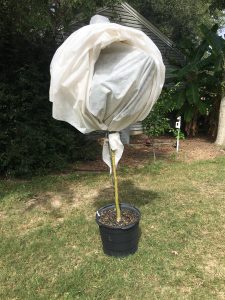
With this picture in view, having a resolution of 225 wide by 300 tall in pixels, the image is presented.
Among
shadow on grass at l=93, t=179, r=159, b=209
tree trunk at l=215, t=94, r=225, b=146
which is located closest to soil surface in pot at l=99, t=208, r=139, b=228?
shadow on grass at l=93, t=179, r=159, b=209

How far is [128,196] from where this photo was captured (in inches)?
229

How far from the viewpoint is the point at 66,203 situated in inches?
221

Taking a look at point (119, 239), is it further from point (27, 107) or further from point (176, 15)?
point (176, 15)

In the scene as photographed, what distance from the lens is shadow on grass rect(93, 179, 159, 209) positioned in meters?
5.56

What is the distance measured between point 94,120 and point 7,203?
294 centimetres

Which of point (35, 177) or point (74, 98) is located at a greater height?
point (74, 98)

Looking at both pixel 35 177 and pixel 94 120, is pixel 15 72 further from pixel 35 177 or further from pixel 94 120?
pixel 94 120

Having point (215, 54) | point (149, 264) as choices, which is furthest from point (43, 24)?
point (215, 54)

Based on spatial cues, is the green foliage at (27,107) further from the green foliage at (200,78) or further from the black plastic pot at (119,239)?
the green foliage at (200,78)

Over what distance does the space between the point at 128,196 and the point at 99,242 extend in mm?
1582

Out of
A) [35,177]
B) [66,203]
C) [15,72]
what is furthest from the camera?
[15,72]

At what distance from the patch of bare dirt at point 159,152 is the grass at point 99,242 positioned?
1.13 m

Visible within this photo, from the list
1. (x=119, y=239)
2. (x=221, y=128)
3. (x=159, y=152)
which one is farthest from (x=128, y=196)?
(x=221, y=128)

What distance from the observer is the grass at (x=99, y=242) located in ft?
11.4
